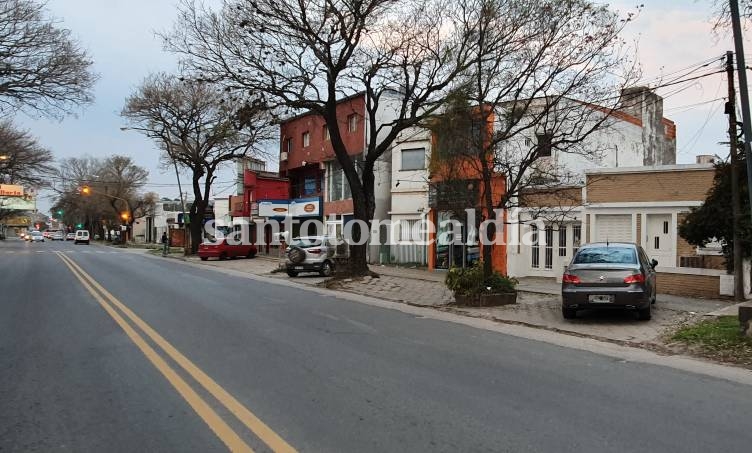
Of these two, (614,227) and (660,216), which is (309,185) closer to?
(614,227)

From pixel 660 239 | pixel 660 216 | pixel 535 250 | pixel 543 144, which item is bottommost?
pixel 535 250

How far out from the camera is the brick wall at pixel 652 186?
17.5 meters

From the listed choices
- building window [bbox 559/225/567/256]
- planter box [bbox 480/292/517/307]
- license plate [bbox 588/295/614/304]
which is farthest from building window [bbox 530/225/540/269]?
license plate [bbox 588/295/614/304]

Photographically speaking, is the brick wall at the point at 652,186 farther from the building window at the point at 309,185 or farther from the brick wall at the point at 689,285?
the building window at the point at 309,185

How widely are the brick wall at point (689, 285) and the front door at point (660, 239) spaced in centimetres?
74

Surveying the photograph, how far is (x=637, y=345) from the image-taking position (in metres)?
9.34

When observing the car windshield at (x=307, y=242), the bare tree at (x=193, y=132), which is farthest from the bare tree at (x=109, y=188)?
the car windshield at (x=307, y=242)

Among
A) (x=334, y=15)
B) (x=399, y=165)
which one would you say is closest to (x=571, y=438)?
(x=334, y=15)

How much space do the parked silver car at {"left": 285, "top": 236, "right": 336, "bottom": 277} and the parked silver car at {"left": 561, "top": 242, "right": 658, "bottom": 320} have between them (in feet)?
41.3

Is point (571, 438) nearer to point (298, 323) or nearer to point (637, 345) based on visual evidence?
point (637, 345)

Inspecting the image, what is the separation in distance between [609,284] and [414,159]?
1727 cm

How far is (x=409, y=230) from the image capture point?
27781 mm

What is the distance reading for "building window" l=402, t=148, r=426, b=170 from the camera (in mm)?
27328

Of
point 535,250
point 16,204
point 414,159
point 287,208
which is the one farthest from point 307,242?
point 16,204
